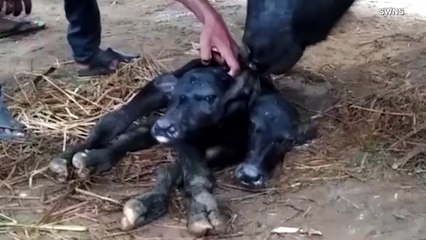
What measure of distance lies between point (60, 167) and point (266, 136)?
1.80ft

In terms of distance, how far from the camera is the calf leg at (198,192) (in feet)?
6.35

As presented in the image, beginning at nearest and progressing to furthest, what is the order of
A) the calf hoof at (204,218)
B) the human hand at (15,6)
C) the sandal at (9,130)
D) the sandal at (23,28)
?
the calf hoof at (204,218), the sandal at (9,130), the human hand at (15,6), the sandal at (23,28)

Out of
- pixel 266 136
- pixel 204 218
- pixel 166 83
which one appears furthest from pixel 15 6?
pixel 204 218

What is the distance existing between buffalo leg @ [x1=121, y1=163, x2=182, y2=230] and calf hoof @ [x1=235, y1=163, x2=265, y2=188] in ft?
0.55

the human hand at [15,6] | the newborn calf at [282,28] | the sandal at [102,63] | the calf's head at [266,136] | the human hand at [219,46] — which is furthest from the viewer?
the human hand at [15,6]

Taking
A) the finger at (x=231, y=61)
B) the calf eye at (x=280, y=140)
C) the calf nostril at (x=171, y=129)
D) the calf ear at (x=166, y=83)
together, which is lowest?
the calf eye at (x=280, y=140)

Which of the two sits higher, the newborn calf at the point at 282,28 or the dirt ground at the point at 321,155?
the newborn calf at the point at 282,28

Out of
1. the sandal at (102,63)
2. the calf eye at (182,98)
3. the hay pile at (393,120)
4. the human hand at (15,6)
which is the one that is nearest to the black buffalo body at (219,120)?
the calf eye at (182,98)

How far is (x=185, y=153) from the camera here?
2174mm

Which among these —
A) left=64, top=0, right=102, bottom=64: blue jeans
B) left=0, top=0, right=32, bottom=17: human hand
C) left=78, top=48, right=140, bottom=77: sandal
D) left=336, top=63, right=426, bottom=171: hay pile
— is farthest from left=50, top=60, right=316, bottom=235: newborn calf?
left=0, top=0, right=32, bottom=17: human hand

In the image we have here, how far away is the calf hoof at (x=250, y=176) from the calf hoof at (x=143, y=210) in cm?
25

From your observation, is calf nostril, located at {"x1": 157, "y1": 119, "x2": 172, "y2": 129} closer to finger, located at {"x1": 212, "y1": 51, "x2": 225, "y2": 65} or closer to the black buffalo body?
the black buffalo body

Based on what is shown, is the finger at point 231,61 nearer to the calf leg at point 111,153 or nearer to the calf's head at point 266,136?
the calf's head at point 266,136

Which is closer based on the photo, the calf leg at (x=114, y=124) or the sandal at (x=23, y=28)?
the calf leg at (x=114, y=124)
